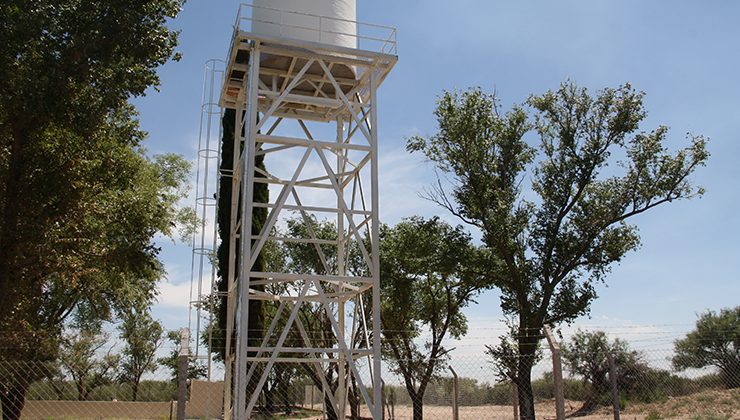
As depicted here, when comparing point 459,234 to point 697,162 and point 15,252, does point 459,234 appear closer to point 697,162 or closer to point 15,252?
point 697,162

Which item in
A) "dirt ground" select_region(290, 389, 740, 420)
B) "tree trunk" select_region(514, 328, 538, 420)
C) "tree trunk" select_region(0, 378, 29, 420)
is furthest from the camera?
"tree trunk" select_region(514, 328, 538, 420)

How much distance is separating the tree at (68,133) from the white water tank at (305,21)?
8.59ft

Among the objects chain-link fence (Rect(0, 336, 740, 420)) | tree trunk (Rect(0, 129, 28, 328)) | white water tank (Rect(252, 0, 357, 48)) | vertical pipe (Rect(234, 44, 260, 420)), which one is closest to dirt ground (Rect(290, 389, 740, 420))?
chain-link fence (Rect(0, 336, 740, 420))

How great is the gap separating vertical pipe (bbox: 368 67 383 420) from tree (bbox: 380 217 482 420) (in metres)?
9.68

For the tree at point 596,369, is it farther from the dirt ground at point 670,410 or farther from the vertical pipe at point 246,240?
the vertical pipe at point 246,240

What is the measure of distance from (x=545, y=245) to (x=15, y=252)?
15032mm

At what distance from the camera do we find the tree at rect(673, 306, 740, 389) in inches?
733

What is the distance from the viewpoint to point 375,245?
12.0 meters

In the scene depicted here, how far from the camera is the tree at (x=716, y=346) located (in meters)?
18.6

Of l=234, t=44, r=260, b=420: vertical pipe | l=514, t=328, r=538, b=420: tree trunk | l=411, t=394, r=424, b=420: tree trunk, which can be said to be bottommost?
l=411, t=394, r=424, b=420: tree trunk

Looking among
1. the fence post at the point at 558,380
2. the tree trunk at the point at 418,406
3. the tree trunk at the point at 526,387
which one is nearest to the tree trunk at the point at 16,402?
the tree trunk at the point at 418,406

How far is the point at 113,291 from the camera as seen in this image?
76.3 feet

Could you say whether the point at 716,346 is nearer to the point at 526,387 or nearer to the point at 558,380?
the point at 526,387

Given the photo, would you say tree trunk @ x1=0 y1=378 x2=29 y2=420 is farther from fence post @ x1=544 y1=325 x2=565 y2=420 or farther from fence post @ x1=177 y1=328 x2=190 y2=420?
fence post @ x1=544 y1=325 x2=565 y2=420
